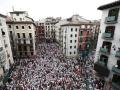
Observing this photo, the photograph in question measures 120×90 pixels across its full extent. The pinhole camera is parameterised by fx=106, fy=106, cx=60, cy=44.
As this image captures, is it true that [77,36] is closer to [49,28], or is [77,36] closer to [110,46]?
[110,46]

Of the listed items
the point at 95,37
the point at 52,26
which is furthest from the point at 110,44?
the point at 52,26

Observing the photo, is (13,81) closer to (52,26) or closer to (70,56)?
(70,56)

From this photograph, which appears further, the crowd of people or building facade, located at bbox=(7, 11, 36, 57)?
building facade, located at bbox=(7, 11, 36, 57)

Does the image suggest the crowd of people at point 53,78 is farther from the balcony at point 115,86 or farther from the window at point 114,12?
the window at point 114,12

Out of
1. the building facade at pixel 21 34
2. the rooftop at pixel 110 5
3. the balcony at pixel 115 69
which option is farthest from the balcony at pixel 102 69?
the building facade at pixel 21 34

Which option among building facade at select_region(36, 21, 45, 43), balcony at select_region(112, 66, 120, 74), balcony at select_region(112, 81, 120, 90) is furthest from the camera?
building facade at select_region(36, 21, 45, 43)

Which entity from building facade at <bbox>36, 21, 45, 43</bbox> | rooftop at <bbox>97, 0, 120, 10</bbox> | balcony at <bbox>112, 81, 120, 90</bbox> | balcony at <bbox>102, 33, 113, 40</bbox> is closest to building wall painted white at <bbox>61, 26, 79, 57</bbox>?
rooftop at <bbox>97, 0, 120, 10</bbox>

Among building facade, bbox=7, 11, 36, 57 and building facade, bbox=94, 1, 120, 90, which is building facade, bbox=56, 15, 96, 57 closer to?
building facade, bbox=7, 11, 36, 57
